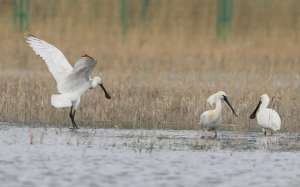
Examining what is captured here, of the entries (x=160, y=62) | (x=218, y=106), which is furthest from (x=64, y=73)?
(x=160, y=62)

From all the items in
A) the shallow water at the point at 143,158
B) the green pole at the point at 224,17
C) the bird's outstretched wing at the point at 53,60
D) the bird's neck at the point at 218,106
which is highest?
the green pole at the point at 224,17

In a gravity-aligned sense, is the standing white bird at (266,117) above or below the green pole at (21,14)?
below

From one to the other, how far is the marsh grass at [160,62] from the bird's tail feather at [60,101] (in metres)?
0.31

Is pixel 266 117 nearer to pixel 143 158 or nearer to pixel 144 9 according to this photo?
pixel 143 158

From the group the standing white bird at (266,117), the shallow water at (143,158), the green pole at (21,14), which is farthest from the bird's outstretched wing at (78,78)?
the green pole at (21,14)

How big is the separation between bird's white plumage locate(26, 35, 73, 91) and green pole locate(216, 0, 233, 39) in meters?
10.3

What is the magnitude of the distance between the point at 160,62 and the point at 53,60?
802 centimetres

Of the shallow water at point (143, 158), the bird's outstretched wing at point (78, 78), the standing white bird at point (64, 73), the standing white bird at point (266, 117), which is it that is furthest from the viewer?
the standing white bird at point (64, 73)

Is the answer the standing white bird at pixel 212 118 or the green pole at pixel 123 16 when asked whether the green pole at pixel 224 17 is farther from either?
the standing white bird at pixel 212 118

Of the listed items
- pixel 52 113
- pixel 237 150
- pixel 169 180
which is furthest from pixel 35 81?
pixel 169 180

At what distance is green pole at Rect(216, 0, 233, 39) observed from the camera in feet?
90.8

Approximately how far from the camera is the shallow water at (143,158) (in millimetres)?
12852

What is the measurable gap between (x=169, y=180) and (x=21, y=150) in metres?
2.50

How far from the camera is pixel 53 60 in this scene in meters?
17.6
